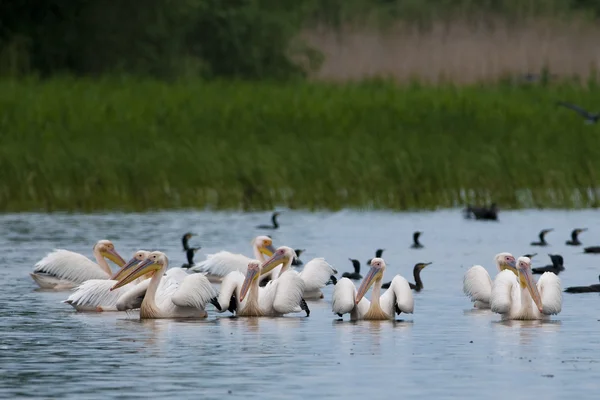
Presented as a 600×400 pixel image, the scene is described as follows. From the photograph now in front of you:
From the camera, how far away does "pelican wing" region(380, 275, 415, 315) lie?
13.6 m

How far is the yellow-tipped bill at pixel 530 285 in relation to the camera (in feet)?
44.9

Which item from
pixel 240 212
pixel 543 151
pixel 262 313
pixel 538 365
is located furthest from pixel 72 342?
pixel 543 151

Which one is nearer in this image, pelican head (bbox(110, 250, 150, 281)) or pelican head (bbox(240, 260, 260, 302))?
pelican head (bbox(240, 260, 260, 302))

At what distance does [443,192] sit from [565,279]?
27.9ft

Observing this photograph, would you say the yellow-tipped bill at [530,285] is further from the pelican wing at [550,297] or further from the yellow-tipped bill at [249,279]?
the yellow-tipped bill at [249,279]

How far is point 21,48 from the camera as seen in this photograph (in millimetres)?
44062

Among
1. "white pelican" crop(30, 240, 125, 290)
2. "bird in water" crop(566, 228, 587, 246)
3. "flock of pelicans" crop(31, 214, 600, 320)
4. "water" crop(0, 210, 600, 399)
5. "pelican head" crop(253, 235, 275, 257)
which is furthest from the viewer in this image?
"bird in water" crop(566, 228, 587, 246)

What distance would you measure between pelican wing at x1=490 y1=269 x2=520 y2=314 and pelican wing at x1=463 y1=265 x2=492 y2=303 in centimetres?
21

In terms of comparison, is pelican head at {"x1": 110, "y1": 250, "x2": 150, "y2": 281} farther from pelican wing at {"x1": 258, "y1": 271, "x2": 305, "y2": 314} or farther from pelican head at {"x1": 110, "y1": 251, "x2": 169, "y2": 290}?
pelican wing at {"x1": 258, "y1": 271, "x2": 305, "y2": 314}

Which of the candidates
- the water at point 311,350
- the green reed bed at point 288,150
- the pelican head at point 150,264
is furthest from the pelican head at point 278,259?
the green reed bed at point 288,150

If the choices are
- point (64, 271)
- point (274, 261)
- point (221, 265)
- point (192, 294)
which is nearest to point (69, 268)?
point (64, 271)

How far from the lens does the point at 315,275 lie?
1515 centimetres

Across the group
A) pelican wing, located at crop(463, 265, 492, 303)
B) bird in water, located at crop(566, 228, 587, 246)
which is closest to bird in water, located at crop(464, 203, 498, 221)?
bird in water, located at crop(566, 228, 587, 246)

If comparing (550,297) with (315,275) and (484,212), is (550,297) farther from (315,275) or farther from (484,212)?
(484,212)
